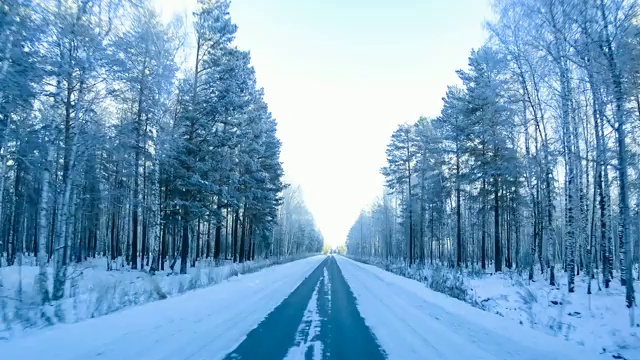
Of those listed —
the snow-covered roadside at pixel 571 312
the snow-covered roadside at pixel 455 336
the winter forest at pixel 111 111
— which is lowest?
the snow-covered roadside at pixel 571 312

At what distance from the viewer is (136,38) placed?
11.2 metres

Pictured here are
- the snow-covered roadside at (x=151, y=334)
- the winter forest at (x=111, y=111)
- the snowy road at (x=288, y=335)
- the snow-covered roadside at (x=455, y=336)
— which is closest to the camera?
the snow-covered roadside at (x=151, y=334)

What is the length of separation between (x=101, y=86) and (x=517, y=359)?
12398 mm

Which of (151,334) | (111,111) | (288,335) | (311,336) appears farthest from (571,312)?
(111,111)

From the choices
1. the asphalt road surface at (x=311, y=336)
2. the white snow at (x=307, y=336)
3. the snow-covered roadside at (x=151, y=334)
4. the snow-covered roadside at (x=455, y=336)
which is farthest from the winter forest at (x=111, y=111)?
the snow-covered roadside at (x=455, y=336)

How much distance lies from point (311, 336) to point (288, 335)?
0.42 meters

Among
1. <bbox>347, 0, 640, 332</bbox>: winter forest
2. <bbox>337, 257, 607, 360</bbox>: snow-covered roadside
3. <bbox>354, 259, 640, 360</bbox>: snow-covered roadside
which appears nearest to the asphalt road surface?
<bbox>337, 257, 607, 360</bbox>: snow-covered roadside

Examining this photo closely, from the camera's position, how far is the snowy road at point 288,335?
216 inches

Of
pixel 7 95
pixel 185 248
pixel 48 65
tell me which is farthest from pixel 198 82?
pixel 7 95

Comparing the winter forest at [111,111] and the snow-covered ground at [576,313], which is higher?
the winter forest at [111,111]

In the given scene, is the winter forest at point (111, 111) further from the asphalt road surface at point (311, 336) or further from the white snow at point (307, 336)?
the white snow at point (307, 336)

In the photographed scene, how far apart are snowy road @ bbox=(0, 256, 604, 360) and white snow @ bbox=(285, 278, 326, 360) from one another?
2 cm

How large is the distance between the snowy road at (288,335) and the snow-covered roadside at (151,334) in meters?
0.02

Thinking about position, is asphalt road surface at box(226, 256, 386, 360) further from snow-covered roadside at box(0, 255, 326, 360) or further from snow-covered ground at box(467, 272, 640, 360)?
snow-covered ground at box(467, 272, 640, 360)
